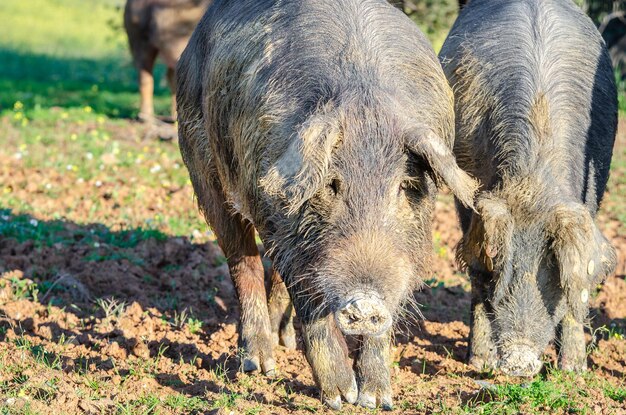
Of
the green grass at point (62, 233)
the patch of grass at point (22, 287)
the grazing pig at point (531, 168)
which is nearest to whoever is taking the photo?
the grazing pig at point (531, 168)

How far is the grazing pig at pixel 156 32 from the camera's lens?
43.9 feet

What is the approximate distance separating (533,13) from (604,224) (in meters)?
3.39

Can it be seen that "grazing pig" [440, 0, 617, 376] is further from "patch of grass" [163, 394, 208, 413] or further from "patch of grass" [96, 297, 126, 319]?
"patch of grass" [96, 297, 126, 319]

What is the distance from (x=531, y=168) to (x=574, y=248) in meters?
0.60

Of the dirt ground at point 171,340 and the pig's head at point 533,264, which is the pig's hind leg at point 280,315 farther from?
the pig's head at point 533,264

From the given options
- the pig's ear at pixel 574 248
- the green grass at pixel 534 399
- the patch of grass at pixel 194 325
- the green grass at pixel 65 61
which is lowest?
the green grass at pixel 65 61

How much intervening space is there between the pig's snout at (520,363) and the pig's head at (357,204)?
2.91 feet

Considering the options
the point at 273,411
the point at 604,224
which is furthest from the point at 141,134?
the point at 273,411

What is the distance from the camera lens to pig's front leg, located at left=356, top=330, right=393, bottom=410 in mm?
4750

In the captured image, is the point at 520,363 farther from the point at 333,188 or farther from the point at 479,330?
the point at 333,188

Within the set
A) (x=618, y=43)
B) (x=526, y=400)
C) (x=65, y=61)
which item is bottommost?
(x=65, y=61)

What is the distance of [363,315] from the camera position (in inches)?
156

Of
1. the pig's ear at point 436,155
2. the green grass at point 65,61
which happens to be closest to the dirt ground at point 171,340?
the pig's ear at point 436,155

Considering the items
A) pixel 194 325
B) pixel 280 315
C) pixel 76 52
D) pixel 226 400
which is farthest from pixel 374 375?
pixel 76 52
